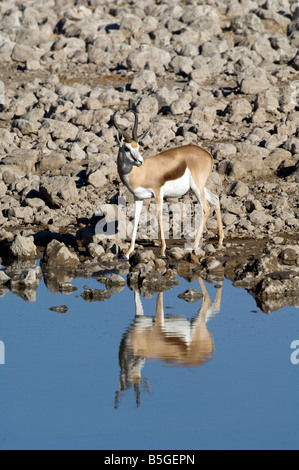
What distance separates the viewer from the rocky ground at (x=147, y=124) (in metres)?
13.4

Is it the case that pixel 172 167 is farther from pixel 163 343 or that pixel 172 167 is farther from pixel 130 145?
pixel 163 343

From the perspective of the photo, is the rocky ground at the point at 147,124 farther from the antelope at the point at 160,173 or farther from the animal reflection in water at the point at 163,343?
the animal reflection in water at the point at 163,343

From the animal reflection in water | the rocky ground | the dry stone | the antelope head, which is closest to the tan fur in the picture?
the antelope head

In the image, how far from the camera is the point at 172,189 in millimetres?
13812

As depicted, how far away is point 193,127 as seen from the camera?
18.7m

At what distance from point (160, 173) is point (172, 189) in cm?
33

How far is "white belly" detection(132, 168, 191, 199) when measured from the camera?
13644 millimetres

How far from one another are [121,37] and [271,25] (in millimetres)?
4172

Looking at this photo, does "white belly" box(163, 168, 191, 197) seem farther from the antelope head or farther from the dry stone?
the dry stone

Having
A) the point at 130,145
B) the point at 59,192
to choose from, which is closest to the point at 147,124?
the point at 59,192

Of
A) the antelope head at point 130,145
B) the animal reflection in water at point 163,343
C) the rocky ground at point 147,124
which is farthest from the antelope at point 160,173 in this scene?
the animal reflection in water at point 163,343

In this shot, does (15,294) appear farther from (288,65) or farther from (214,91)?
(288,65)

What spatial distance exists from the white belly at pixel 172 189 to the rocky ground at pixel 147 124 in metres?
0.85

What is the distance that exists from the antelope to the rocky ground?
60cm
